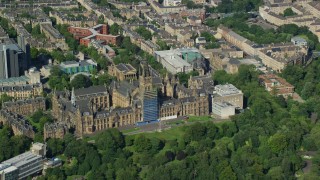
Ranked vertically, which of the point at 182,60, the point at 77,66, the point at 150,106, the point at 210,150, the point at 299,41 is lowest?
the point at 210,150

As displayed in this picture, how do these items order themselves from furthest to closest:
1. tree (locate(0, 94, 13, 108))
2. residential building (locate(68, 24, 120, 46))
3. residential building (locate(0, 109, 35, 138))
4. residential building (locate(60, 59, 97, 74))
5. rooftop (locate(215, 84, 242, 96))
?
residential building (locate(68, 24, 120, 46))
residential building (locate(60, 59, 97, 74))
rooftop (locate(215, 84, 242, 96))
tree (locate(0, 94, 13, 108))
residential building (locate(0, 109, 35, 138))

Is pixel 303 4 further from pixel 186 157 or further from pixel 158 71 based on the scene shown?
pixel 186 157

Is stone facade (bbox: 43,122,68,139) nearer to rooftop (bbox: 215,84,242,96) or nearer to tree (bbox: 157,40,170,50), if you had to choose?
rooftop (bbox: 215,84,242,96)

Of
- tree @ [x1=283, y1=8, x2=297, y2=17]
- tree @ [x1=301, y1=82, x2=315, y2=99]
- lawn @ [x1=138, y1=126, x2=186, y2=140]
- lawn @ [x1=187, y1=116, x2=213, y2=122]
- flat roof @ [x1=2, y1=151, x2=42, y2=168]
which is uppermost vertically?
tree @ [x1=283, y1=8, x2=297, y2=17]

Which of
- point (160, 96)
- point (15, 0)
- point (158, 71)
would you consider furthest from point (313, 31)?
point (15, 0)

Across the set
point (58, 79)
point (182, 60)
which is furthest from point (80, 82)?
point (182, 60)

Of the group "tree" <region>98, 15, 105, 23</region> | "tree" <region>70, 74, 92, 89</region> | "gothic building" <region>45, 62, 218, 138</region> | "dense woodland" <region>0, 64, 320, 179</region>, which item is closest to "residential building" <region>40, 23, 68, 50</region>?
"tree" <region>98, 15, 105, 23</region>

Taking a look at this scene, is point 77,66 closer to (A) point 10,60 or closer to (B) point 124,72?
(B) point 124,72
